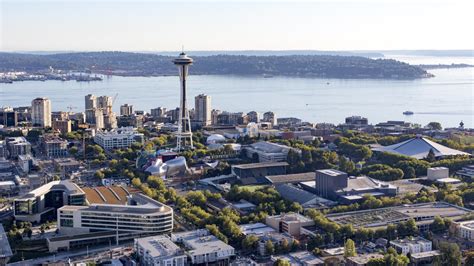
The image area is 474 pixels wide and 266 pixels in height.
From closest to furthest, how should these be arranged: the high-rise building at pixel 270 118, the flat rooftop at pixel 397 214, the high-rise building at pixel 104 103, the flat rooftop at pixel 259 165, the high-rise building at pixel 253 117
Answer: the flat rooftop at pixel 397 214, the flat rooftop at pixel 259 165, the high-rise building at pixel 270 118, the high-rise building at pixel 253 117, the high-rise building at pixel 104 103

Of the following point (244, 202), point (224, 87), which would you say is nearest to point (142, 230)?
point (244, 202)

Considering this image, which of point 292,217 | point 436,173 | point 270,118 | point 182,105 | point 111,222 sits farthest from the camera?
point 270,118

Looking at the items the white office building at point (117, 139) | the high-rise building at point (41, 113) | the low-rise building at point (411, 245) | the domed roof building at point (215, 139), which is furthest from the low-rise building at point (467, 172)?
the high-rise building at point (41, 113)

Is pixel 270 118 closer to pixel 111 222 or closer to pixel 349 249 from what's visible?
pixel 111 222

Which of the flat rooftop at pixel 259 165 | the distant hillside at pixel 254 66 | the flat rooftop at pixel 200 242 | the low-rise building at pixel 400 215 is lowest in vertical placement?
the flat rooftop at pixel 200 242

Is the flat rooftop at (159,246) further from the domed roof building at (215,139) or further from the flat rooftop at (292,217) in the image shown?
the domed roof building at (215,139)

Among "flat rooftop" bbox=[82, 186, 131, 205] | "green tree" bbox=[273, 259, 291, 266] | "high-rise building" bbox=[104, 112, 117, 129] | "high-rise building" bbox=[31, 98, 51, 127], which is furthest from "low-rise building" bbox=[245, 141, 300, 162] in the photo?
"high-rise building" bbox=[31, 98, 51, 127]

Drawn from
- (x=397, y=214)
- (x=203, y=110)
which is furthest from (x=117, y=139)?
(x=397, y=214)
